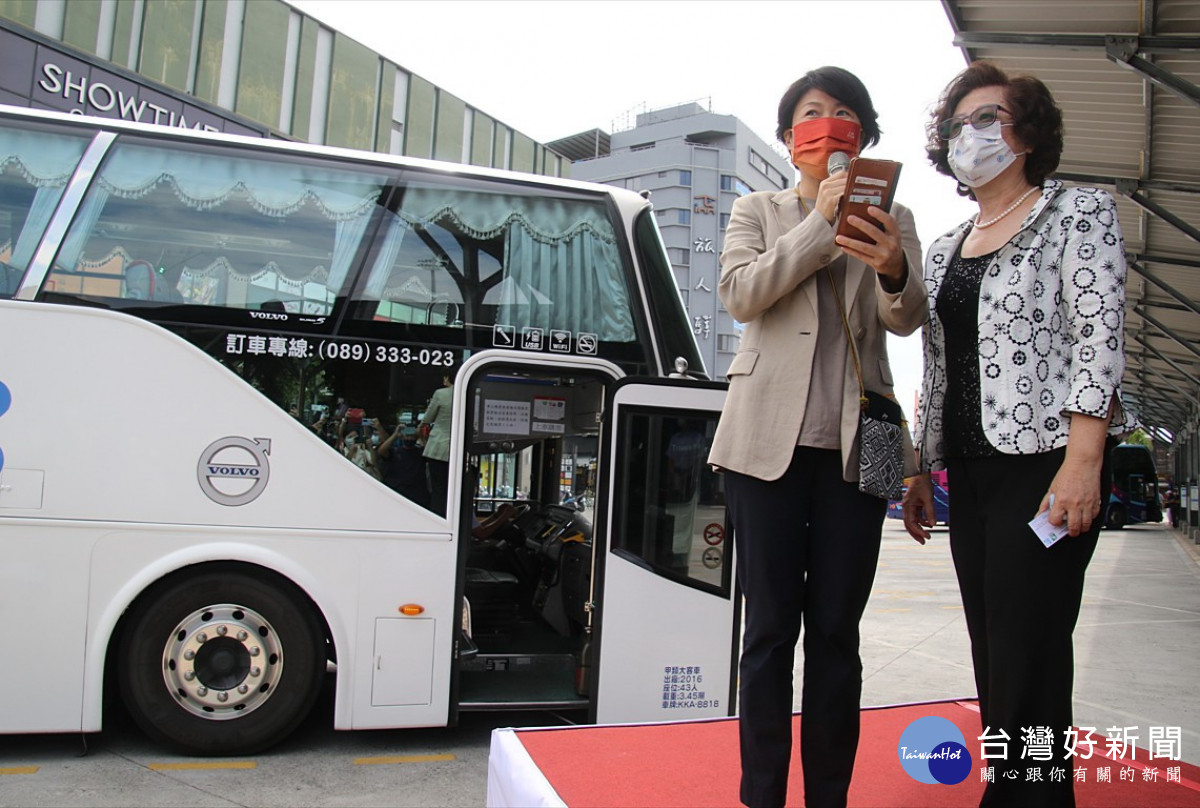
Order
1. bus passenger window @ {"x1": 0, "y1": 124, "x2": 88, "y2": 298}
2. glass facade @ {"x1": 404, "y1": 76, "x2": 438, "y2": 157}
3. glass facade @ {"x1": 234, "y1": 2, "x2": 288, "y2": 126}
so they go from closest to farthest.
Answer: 1. bus passenger window @ {"x1": 0, "y1": 124, "x2": 88, "y2": 298}
2. glass facade @ {"x1": 234, "y1": 2, "x2": 288, "y2": 126}
3. glass facade @ {"x1": 404, "y1": 76, "x2": 438, "y2": 157}

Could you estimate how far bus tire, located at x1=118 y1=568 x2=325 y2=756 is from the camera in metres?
4.08

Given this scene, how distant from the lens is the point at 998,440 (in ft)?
7.14

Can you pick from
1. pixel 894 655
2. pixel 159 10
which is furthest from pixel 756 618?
pixel 159 10

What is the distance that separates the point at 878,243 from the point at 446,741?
11.8 ft

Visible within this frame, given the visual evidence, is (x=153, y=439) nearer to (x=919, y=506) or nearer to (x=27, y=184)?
(x=27, y=184)

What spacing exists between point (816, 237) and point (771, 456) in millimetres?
539

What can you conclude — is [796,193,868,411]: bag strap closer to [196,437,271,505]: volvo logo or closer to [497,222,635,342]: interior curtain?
[497,222,635,342]: interior curtain

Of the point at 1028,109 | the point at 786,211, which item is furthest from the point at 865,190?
the point at 1028,109

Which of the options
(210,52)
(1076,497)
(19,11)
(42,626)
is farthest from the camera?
(210,52)

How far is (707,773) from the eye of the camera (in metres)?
2.86

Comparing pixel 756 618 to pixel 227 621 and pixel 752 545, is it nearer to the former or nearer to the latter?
pixel 752 545

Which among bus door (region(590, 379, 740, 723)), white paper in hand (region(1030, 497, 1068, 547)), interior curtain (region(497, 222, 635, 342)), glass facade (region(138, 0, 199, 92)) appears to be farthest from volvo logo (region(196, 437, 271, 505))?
glass facade (region(138, 0, 199, 92))

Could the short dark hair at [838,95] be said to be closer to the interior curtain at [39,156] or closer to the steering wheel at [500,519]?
the interior curtain at [39,156]

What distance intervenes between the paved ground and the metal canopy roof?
337 centimetres
